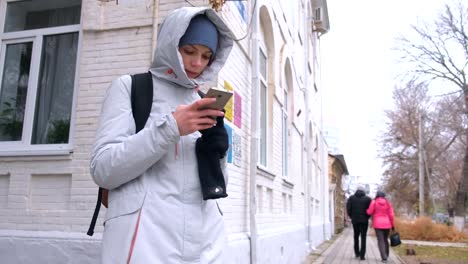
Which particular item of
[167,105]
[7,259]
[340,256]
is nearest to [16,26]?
[7,259]

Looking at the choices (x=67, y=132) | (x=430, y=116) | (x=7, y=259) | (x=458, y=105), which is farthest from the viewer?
(x=430, y=116)

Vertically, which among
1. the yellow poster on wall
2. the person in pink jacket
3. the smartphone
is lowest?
the person in pink jacket

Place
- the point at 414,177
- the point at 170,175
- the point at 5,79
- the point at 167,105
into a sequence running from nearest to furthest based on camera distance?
the point at 170,175 → the point at 167,105 → the point at 5,79 → the point at 414,177

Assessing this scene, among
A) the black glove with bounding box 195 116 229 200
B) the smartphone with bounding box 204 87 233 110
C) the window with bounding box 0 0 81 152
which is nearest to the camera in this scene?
the smartphone with bounding box 204 87 233 110

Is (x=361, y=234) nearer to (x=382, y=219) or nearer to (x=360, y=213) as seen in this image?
(x=360, y=213)

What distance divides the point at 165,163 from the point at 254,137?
4.87 m

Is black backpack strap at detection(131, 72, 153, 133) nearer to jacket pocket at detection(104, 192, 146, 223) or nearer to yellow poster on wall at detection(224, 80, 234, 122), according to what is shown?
jacket pocket at detection(104, 192, 146, 223)

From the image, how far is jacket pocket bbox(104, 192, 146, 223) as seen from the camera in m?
1.63

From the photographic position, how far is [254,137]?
21.5ft

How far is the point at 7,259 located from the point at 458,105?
82.6ft

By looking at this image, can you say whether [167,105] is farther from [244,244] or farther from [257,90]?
[257,90]

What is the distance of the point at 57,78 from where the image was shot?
17.4 feet

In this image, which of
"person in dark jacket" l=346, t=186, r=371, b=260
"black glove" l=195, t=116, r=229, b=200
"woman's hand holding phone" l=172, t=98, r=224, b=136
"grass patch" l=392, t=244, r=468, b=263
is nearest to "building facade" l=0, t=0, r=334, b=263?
"black glove" l=195, t=116, r=229, b=200

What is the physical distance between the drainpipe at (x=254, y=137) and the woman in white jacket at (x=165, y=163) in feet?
14.6
